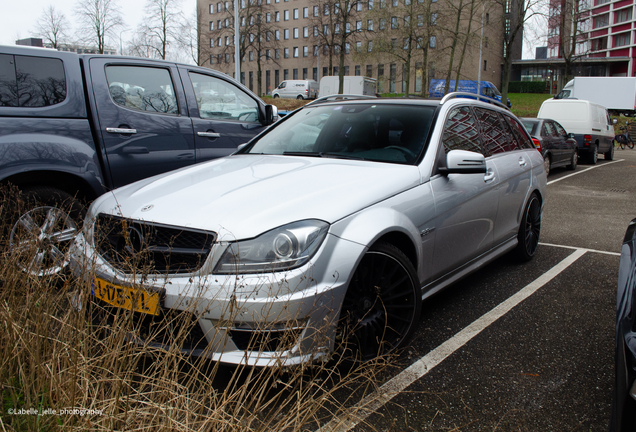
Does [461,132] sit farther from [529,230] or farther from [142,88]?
[142,88]

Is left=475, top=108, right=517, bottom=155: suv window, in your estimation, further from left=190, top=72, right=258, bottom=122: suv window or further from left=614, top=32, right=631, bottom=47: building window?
left=614, top=32, right=631, bottom=47: building window

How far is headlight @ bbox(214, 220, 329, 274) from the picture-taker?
2344 millimetres

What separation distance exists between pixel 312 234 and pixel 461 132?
1.99m

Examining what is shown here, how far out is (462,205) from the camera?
11.7 ft

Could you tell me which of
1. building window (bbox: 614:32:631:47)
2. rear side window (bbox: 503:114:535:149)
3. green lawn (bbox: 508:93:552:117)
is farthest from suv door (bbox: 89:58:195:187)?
building window (bbox: 614:32:631:47)

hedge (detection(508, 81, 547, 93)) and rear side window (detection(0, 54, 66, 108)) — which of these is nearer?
rear side window (detection(0, 54, 66, 108))

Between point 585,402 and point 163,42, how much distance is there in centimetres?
4251

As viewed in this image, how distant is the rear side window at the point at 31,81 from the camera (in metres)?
3.98

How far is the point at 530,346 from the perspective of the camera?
3193 millimetres

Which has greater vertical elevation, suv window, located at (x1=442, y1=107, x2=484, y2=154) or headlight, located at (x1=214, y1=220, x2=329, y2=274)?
suv window, located at (x1=442, y1=107, x2=484, y2=154)

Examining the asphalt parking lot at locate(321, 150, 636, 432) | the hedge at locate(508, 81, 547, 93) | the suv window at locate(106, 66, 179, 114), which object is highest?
the hedge at locate(508, 81, 547, 93)

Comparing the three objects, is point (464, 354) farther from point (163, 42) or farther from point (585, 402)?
point (163, 42)

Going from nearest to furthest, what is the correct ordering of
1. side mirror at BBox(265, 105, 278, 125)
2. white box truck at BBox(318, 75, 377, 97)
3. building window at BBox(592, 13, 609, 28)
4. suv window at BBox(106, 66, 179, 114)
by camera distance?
suv window at BBox(106, 66, 179, 114) → side mirror at BBox(265, 105, 278, 125) → white box truck at BBox(318, 75, 377, 97) → building window at BBox(592, 13, 609, 28)

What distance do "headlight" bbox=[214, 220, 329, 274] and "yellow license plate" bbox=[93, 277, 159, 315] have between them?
32 centimetres
